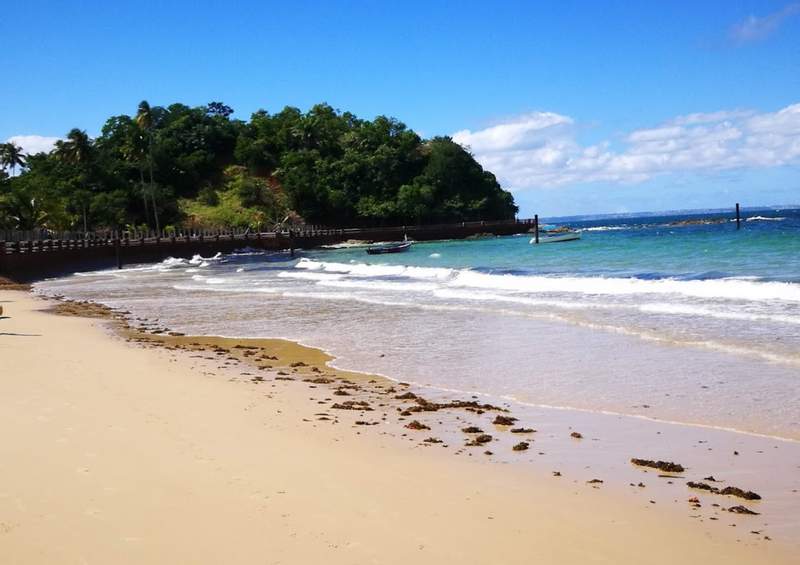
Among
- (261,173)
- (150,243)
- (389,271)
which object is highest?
(261,173)

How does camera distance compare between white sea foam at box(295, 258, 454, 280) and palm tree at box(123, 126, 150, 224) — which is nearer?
white sea foam at box(295, 258, 454, 280)

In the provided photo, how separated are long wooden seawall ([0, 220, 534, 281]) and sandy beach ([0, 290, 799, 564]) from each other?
3941cm

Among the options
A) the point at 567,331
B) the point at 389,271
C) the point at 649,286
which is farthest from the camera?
the point at 389,271

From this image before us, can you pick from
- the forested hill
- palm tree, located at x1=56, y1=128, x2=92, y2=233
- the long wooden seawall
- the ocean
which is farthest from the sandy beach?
palm tree, located at x1=56, y1=128, x2=92, y2=233

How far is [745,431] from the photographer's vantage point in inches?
302

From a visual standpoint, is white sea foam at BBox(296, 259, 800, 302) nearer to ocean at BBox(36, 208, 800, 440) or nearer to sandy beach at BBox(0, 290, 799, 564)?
ocean at BBox(36, 208, 800, 440)

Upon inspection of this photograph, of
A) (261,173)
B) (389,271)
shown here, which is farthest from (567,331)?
(261,173)

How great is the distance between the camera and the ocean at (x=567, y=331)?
31.4 ft

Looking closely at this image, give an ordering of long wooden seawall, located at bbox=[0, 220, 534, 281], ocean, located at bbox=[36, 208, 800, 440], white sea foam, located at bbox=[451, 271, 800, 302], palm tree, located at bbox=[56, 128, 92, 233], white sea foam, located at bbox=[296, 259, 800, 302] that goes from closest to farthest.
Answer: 1. ocean, located at bbox=[36, 208, 800, 440]
2. white sea foam, located at bbox=[451, 271, 800, 302]
3. white sea foam, located at bbox=[296, 259, 800, 302]
4. long wooden seawall, located at bbox=[0, 220, 534, 281]
5. palm tree, located at bbox=[56, 128, 92, 233]

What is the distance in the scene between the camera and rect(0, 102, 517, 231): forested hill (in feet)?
307

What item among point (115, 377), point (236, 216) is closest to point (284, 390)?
point (115, 377)

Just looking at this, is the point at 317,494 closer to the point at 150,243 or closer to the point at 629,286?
the point at 629,286

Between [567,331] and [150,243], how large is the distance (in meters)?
57.9

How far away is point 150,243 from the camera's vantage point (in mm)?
67062
